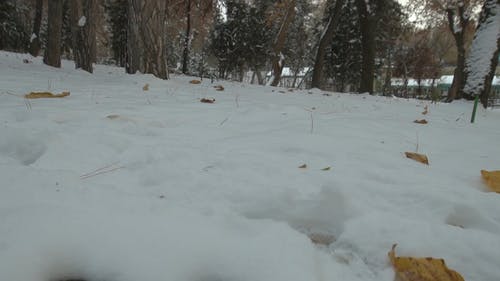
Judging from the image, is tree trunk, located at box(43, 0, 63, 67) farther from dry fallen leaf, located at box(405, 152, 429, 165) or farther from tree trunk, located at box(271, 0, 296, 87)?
dry fallen leaf, located at box(405, 152, 429, 165)

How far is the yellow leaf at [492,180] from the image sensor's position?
1.20 metres

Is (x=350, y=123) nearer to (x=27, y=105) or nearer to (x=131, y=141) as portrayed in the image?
(x=131, y=141)

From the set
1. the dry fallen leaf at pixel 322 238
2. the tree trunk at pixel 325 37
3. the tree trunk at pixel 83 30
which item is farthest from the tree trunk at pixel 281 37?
the dry fallen leaf at pixel 322 238

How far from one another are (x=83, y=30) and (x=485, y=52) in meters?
8.05

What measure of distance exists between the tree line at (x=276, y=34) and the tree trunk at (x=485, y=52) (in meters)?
0.02

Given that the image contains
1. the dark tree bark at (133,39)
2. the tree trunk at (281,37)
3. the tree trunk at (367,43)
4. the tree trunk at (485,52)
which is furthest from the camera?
the tree trunk at (281,37)

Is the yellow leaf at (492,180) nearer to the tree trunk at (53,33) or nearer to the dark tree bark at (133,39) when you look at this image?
the dark tree bark at (133,39)

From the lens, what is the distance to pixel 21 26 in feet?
57.2

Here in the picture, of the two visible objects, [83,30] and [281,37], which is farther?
[281,37]

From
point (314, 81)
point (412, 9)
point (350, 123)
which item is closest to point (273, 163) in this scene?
point (350, 123)

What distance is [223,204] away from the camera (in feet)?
3.19

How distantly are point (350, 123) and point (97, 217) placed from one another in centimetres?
198

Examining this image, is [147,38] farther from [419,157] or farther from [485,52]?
[485,52]

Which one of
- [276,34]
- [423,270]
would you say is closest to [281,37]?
[276,34]
